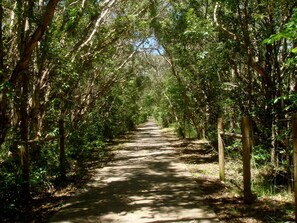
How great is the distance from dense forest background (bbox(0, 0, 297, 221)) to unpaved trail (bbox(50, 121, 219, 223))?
1.15m

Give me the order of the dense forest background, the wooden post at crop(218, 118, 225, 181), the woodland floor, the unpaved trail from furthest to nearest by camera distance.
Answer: the wooden post at crop(218, 118, 225, 181) → the dense forest background → the unpaved trail → the woodland floor

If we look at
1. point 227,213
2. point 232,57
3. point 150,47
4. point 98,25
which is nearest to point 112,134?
point 150,47

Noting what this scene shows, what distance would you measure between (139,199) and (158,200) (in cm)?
47

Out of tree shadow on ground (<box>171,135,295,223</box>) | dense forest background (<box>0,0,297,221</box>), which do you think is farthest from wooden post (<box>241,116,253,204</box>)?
dense forest background (<box>0,0,297,221</box>)

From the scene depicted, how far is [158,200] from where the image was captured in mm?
7645

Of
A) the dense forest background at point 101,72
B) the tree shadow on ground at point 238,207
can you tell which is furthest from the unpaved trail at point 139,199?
the dense forest background at point 101,72

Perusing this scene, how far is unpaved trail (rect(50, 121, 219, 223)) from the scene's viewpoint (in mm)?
6457

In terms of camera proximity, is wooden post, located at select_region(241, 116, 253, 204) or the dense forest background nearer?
wooden post, located at select_region(241, 116, 253, 204)

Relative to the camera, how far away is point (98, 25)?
12.9 meters

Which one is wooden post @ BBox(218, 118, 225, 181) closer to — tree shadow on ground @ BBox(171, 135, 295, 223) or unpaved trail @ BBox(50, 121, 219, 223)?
tree shadow on ground @ BBox(171, 135, 295, 223)

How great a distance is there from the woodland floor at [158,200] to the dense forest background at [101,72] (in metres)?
0.76

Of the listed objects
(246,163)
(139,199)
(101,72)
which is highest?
(101,72)

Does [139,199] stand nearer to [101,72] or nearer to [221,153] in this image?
[221,153]

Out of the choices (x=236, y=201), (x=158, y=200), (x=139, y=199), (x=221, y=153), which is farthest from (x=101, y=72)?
(x=236, y=201)
